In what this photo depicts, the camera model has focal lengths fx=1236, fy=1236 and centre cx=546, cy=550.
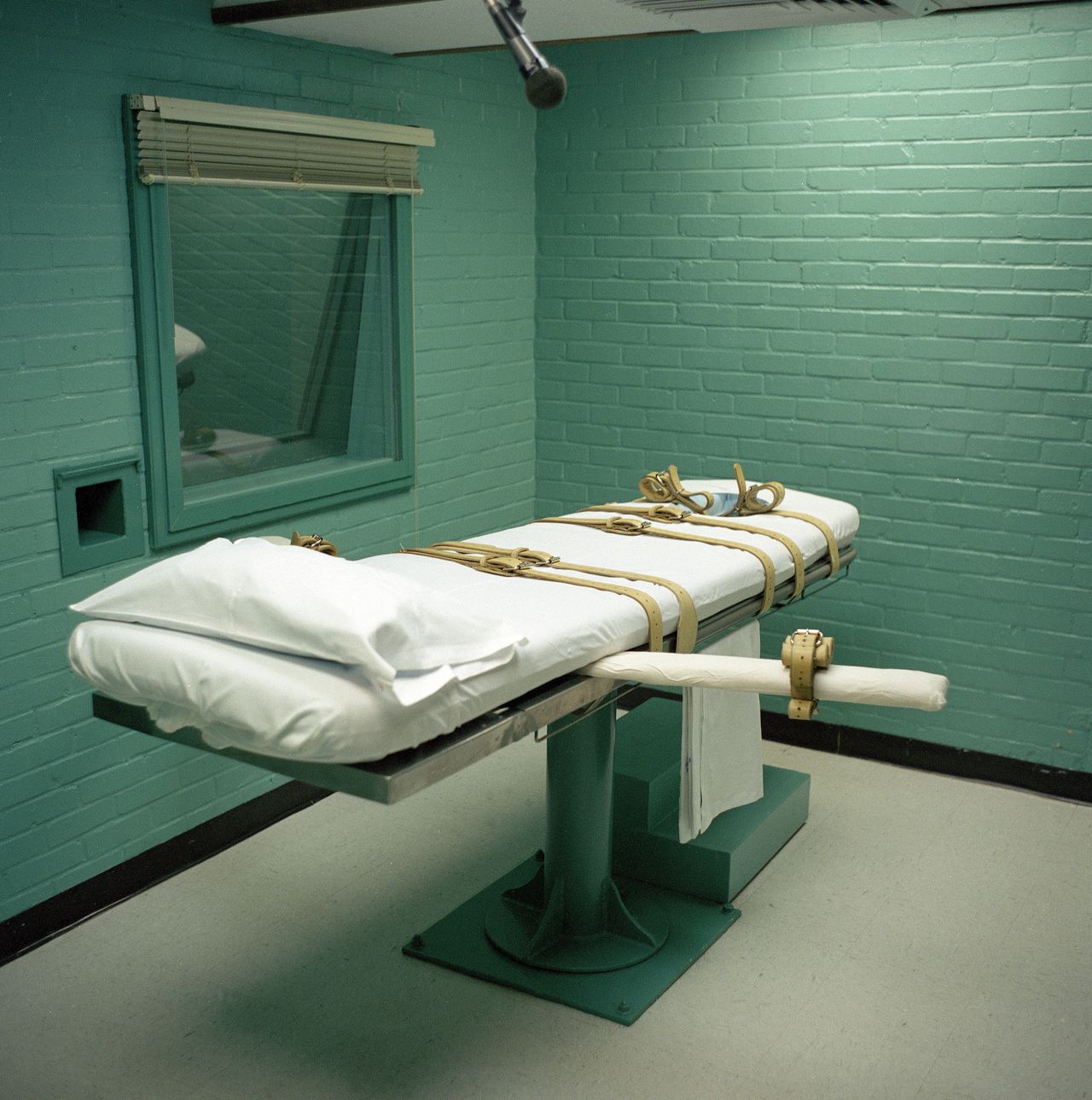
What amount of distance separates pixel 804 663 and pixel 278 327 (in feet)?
8.29

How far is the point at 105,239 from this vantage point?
3504 millimetres

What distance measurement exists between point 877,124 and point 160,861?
3598 mm

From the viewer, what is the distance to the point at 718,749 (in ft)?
11.8

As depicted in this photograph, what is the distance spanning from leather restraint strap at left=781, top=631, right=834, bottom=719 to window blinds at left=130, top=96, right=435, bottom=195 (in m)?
2.29

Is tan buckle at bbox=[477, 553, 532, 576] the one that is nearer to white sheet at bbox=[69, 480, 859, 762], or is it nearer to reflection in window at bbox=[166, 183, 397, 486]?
white sheet at bbox=[69, 480, 859, 762]

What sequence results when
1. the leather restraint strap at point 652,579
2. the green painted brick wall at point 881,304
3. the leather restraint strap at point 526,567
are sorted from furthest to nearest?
the green painted brick wall at point 881,304 < the leather restraint strap at point 652,579 < the leather restraint strap at point 526,567

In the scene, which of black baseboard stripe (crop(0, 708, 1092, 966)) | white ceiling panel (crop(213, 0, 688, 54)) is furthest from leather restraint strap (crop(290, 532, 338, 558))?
white ceiling panel (crop(213, 0, 688, 54))

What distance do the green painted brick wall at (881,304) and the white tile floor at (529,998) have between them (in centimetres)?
86

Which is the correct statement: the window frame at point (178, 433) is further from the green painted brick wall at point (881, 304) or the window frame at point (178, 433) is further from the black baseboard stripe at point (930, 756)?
the black baseboard stripe at point (930, 756)

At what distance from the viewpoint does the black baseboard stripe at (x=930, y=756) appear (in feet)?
15.1

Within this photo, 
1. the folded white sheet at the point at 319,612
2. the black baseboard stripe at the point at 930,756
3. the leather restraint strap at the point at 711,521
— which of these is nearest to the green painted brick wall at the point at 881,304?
the black baseboard stripe at the point at 930,756

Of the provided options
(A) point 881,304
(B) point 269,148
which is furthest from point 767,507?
(B) point 269,148

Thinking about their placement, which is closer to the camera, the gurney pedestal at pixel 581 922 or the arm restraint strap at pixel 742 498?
the gurney pedestal at pixel 581 922

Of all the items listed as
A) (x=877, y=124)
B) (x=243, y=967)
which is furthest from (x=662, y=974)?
(x=877, y=124)
